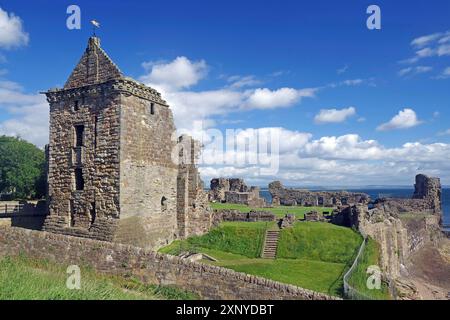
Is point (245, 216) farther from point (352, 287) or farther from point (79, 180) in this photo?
point (352, 287)

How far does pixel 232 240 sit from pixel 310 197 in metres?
33.5

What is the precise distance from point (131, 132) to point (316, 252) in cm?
1318

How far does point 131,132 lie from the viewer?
2130 centimetres

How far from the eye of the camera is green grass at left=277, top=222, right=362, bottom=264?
23.7m

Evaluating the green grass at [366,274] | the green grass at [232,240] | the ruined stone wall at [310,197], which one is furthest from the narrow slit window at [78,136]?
the ruined stone wall at [310,197]

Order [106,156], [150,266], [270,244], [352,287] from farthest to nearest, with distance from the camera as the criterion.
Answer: [270,244] → [106,156] → [352,287] → [150,266]

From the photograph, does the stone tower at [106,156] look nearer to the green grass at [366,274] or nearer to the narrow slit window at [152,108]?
the narrow slit window at [152,108]

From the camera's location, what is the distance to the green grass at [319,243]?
23656 mm

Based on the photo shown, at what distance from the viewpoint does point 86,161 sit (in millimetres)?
21625

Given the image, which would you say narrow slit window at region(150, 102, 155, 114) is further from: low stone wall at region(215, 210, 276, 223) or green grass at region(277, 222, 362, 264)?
green grass at region(277, 222, 362, 264)

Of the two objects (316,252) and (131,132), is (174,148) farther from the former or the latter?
(316,252)

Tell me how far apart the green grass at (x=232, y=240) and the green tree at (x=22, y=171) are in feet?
67.2

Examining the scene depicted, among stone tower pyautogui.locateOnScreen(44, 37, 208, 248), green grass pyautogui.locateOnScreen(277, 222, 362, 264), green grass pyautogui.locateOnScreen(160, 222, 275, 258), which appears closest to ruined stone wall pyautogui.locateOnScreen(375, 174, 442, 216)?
green grass pyautogui.locateOnScreen(277, 222, 362, 264)

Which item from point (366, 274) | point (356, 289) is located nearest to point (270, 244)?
point (366, 274)
